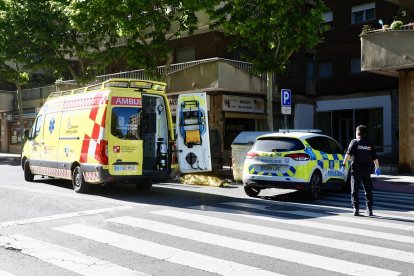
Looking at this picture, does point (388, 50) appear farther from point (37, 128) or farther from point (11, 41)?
point (11, 41)

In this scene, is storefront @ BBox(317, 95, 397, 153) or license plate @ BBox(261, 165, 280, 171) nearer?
license plate @ BBox(261, 165, 280, 171)

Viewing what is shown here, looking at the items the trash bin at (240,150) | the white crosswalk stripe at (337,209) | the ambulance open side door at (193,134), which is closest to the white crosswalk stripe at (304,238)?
the white crosswalk stripe at (337,209)

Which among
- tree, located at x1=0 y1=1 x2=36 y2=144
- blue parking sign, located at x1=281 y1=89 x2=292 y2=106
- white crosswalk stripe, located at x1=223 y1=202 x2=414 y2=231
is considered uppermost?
tree, located at x1=0 y1=1 x2=36 y2=144

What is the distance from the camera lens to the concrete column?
711 inches

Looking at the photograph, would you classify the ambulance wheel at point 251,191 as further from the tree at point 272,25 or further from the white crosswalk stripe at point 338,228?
the tree at point 272,25

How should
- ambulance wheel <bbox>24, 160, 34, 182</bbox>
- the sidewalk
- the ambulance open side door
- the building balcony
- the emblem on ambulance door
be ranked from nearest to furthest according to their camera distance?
1. the emblem on ambulance door
2. the sidewalk
3. the ambulance open side door
4. ambulance wheel <bbox>24, 160, 34, 182</bbox>
5. the building balcony

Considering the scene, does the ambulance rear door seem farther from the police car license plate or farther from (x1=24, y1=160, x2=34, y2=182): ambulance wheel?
(x1=24, y1=160, x2=34, y2=182): ambulance wheel

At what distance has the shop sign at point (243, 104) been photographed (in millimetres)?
24500

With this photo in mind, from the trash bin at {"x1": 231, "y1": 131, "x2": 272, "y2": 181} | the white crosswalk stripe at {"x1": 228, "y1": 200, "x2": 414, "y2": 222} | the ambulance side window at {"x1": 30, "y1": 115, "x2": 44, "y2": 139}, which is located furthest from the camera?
the trash bin at {"x1": 231, "y1": 131, "x2": 272, "y2": 181}

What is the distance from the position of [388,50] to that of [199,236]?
1289cm

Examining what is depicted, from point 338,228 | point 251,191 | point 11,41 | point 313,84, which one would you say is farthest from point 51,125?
point 313,84

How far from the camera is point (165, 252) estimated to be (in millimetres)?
6188

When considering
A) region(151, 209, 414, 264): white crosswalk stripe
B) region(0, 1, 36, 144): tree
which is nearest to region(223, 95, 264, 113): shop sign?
region(0, 1, 36, 144): tree

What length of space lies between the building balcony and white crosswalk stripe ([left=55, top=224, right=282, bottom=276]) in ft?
43.5
